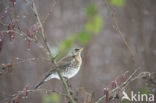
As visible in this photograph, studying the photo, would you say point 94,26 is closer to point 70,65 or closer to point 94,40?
point 70,65

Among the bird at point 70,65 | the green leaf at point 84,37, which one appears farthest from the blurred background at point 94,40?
the bird at point 70,65

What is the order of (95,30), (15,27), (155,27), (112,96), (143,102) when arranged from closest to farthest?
(15,27) < (112,96) < (143,102) < (95,30) < (155,27)

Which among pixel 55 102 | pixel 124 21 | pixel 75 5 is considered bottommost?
pixel 55 102

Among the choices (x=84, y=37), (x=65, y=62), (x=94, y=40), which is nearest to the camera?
(x=65, y=62)

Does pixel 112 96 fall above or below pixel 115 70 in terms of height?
below

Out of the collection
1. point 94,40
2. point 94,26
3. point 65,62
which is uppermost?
point 94,40

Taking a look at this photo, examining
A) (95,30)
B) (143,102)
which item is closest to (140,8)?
(95,30)

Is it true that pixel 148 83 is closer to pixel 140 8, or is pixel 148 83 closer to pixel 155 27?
pixel 140 8

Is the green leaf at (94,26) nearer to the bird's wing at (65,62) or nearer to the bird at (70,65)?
the bird at (70,65)

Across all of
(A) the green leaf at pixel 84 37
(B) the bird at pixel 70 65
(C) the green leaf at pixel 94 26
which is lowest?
(B) the bird at pixel 70 65

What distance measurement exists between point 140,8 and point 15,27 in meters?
4.39

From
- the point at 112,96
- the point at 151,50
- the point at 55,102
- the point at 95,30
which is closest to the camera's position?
the point at 112,96

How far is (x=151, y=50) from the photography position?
20.5ft

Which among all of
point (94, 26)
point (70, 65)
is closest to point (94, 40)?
point (94, 26)
